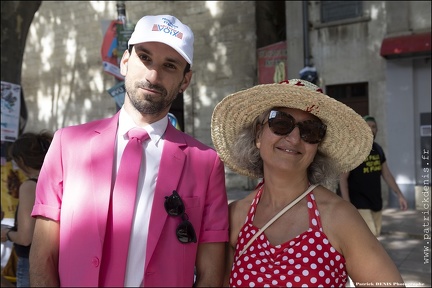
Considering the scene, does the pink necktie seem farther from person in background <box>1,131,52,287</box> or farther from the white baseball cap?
person in background <box>1,131,52,287</box>

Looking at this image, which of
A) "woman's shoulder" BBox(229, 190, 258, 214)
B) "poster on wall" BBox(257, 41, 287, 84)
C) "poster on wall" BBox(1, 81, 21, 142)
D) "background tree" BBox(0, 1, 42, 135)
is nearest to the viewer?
"woman's shoulder" BBox(229, 190, 258, 214)

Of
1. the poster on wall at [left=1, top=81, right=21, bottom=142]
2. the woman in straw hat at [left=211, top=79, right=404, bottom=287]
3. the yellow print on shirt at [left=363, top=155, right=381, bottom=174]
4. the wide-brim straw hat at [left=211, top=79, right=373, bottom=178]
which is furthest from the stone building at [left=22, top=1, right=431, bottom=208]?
the woman in straw hat at [left=211, top=79, right=404, bottom=287]

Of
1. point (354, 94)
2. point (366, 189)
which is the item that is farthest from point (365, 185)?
point (354, 94)

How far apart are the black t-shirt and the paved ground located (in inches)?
26.9

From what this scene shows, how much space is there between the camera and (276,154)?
1.97 metres

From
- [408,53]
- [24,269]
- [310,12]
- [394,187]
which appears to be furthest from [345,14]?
[24,269]

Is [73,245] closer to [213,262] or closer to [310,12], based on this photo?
[213,262]

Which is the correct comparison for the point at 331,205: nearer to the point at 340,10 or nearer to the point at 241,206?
the point at 241,206

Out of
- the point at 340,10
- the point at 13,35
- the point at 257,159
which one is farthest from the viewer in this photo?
the point at 340,10

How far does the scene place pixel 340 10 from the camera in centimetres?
1191

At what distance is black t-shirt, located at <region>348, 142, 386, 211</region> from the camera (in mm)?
5320

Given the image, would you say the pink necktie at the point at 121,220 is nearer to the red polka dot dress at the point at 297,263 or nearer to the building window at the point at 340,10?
the red polka dot dress at the point at 297,263

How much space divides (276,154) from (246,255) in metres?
0.44

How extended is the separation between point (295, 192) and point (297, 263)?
1.10ft
